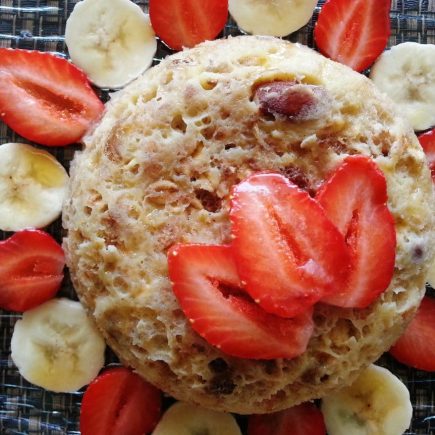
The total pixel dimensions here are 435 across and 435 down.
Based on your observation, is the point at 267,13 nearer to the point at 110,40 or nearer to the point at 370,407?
the point at 110,40

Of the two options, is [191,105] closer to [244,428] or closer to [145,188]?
[145,188]

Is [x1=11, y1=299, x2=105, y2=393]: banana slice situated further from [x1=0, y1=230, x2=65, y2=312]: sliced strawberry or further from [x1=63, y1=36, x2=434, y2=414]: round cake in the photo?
[x1=63, y1=36, x2=434, y2=414]: round cake

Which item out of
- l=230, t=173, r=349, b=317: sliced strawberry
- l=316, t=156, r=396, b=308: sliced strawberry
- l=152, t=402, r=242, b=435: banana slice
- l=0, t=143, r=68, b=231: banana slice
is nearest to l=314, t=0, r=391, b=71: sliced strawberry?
l=316, t=156, r=396, b=308: sliced strawberry

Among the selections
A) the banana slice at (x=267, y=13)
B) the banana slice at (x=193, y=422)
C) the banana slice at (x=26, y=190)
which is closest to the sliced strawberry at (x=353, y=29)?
the banana slice at (x=267, y=13)

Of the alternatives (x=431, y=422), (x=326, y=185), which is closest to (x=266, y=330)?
(x=326, y=185)

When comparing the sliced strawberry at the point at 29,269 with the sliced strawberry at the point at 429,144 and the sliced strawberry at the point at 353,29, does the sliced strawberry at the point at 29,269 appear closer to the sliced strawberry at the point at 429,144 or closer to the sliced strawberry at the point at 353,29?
the sliced strawberry at the point at 353,29
